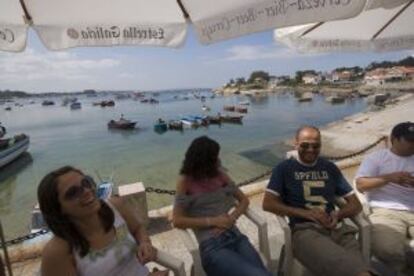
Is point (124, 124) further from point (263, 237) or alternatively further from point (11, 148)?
point (263, 237)

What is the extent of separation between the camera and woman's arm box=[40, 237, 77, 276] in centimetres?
201

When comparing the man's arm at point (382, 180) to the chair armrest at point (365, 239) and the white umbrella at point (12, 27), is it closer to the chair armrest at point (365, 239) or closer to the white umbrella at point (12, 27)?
the chair armrest at point (365, 239)

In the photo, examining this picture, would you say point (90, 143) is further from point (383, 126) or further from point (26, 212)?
point (383, 126)

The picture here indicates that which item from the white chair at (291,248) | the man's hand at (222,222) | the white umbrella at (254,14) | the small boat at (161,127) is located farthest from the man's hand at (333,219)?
the small boat at (161,127)

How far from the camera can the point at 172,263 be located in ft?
8.35

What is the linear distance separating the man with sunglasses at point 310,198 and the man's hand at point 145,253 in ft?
3.91

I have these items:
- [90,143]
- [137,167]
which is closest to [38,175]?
[137,167]

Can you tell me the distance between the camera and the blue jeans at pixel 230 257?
2629mm

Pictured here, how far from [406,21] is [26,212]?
17.1 meters

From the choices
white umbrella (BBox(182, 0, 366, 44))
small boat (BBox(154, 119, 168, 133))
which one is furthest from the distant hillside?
white umbrella (BBox(182, 0, 366, 44))

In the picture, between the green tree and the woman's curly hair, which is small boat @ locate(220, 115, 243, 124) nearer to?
the woman's curly hair

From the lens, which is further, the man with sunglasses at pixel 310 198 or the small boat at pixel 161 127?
the small boat at pixel 161 127

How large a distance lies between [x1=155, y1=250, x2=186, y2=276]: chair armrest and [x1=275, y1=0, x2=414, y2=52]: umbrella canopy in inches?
140

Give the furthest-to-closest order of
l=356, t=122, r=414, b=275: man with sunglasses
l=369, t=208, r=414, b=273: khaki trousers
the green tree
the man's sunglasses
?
1. the green tree
2. the man's sunglasses
3. l=356, t=122, r=414, b=275: man with sunglasses
4. l=369, t=208, r=414, b=273: khaki trousers
